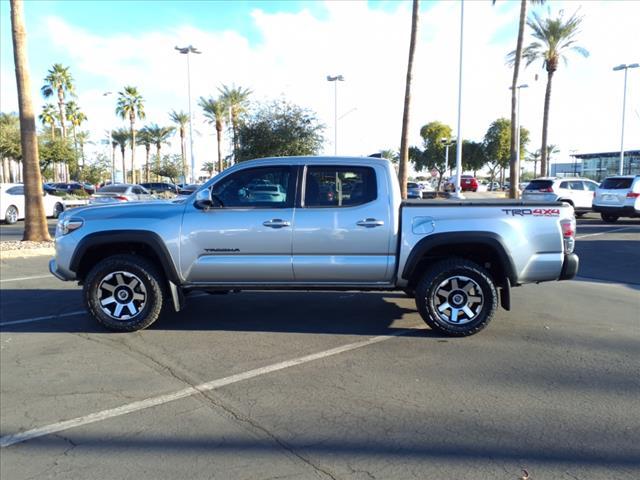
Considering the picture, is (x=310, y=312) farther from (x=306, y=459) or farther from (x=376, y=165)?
(x=306, y=459)

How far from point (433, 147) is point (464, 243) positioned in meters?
59.0

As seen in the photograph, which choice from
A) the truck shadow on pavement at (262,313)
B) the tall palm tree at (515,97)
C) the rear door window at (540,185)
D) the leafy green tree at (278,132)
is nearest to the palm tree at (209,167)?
the leafy green tree at (278,132)

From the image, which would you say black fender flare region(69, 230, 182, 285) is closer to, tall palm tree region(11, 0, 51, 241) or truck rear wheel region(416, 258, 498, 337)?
truck rear wheel region(416, 258, 498, 337)

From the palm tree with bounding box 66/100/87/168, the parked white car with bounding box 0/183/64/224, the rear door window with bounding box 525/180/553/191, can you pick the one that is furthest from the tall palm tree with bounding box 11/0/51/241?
the palm tree with bounding box 66/100/87/168

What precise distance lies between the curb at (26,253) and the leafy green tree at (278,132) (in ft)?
48.8

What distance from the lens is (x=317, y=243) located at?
215 inches

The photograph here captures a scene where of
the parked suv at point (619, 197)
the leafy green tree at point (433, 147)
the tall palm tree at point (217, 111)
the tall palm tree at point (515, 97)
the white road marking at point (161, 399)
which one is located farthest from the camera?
the leafy green tree at point (433, 147)

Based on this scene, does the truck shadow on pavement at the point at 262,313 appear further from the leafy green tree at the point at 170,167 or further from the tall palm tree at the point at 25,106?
the leafy green tree at the point at 170,167

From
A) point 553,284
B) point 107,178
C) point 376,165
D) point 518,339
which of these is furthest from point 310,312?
point 107,178

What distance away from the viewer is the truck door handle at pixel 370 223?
212 inches

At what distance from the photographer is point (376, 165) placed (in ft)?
18.6

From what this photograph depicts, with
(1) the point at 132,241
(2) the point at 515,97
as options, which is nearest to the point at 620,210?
(2) the point at 515,97

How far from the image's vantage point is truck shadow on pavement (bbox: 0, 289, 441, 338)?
230 inches

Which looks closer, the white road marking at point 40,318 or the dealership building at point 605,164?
the white road marking at point 40,318
